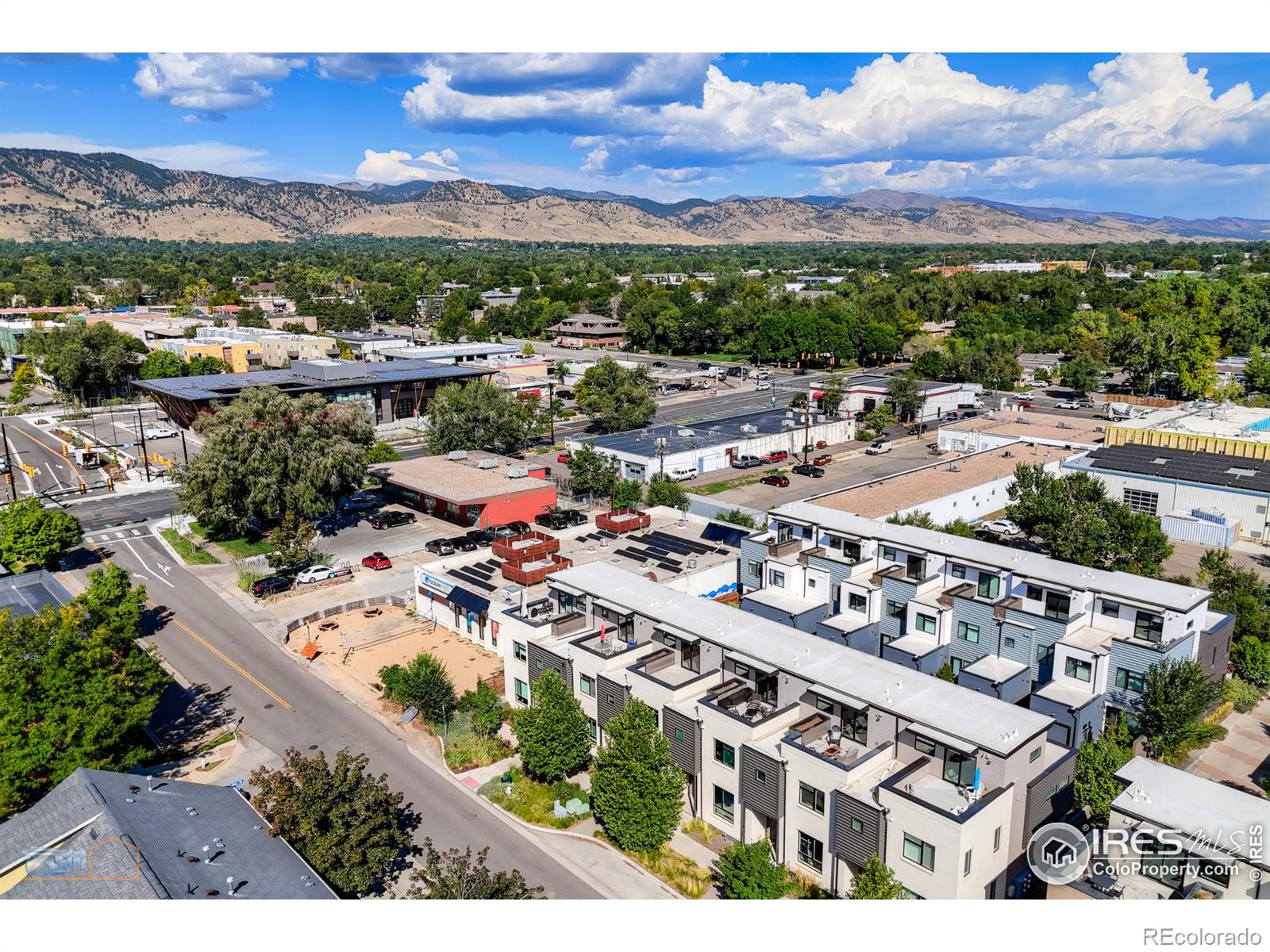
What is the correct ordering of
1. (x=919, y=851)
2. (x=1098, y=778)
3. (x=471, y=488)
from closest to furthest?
1. (x=919, y=851)
2. (x=1098, y=778)
3. (x=471, y=488)

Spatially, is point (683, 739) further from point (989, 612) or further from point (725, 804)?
point (989, 612)

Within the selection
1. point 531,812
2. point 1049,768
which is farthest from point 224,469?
point 1049,768

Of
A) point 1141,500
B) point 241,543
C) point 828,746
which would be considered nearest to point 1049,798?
point 828,746

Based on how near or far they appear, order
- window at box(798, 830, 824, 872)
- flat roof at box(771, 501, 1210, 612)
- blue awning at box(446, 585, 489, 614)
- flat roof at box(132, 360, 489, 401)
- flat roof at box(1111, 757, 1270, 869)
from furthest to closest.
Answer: flat roof at box(132, 360, 489, 401)
blue awning at box(446, 585, 489, 614)
flat roof at box(771, 501, 1210, 612)
window at box(798, 830, 824, 872)
flat roof at box(1111, 757, 1270, 869)

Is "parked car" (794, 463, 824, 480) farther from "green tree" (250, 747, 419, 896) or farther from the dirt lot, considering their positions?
"green tree" (250, 747, 419, 896)

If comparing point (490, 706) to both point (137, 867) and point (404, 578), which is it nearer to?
point (137, 867)

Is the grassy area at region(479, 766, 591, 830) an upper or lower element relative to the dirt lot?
lower

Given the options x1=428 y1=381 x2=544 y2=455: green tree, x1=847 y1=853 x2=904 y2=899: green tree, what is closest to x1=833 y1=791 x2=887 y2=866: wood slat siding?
x1=847 y1=853 x2=904 y2=899: green tree
